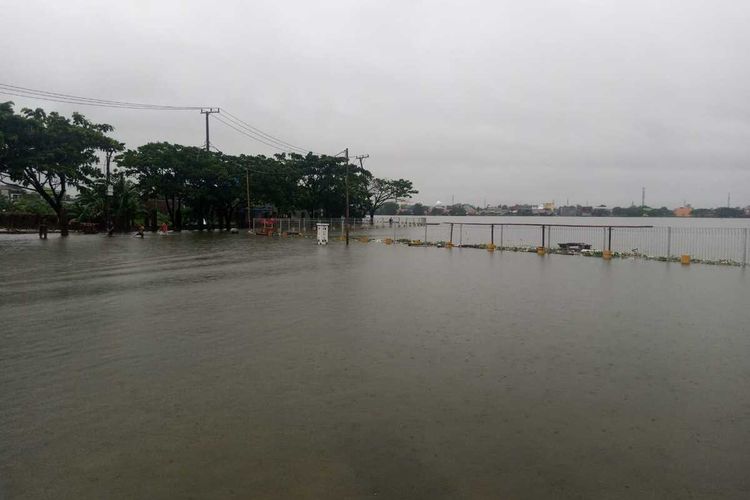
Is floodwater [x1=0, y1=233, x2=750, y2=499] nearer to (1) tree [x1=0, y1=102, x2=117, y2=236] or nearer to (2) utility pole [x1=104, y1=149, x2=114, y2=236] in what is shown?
(1) tree [x1=0, y1=102, x2=117, y2=236]

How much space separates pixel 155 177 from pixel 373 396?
44.2m

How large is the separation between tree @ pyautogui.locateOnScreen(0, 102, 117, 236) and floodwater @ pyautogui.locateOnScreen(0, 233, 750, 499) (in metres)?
24.4

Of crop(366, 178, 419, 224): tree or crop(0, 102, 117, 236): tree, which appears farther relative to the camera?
crop(366, 178, 419, 224): tree

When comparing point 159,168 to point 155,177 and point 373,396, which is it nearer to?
point 155,177

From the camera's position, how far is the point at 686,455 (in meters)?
4.02

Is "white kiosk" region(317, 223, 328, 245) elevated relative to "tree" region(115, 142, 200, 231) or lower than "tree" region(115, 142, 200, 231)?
lower

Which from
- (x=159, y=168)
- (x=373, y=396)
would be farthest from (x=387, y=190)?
(x=373, y=396)

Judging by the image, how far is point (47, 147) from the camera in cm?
3284

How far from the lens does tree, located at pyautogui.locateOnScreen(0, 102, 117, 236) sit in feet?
101

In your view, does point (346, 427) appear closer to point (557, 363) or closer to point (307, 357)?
point (307, 357)

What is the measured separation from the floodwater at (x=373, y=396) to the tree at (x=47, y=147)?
24433 mm

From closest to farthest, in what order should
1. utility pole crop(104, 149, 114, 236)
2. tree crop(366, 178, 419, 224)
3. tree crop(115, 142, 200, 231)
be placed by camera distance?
utility pole crop(104, 149, 114, 236), tree crop(115, 142, 200, 231), tree crop(366, 178, 419, 224)

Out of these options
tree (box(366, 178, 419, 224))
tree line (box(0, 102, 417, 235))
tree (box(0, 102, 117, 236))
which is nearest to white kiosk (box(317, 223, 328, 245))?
tree line (box(0, 102, 417, 235))

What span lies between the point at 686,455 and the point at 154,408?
14.5 feet
